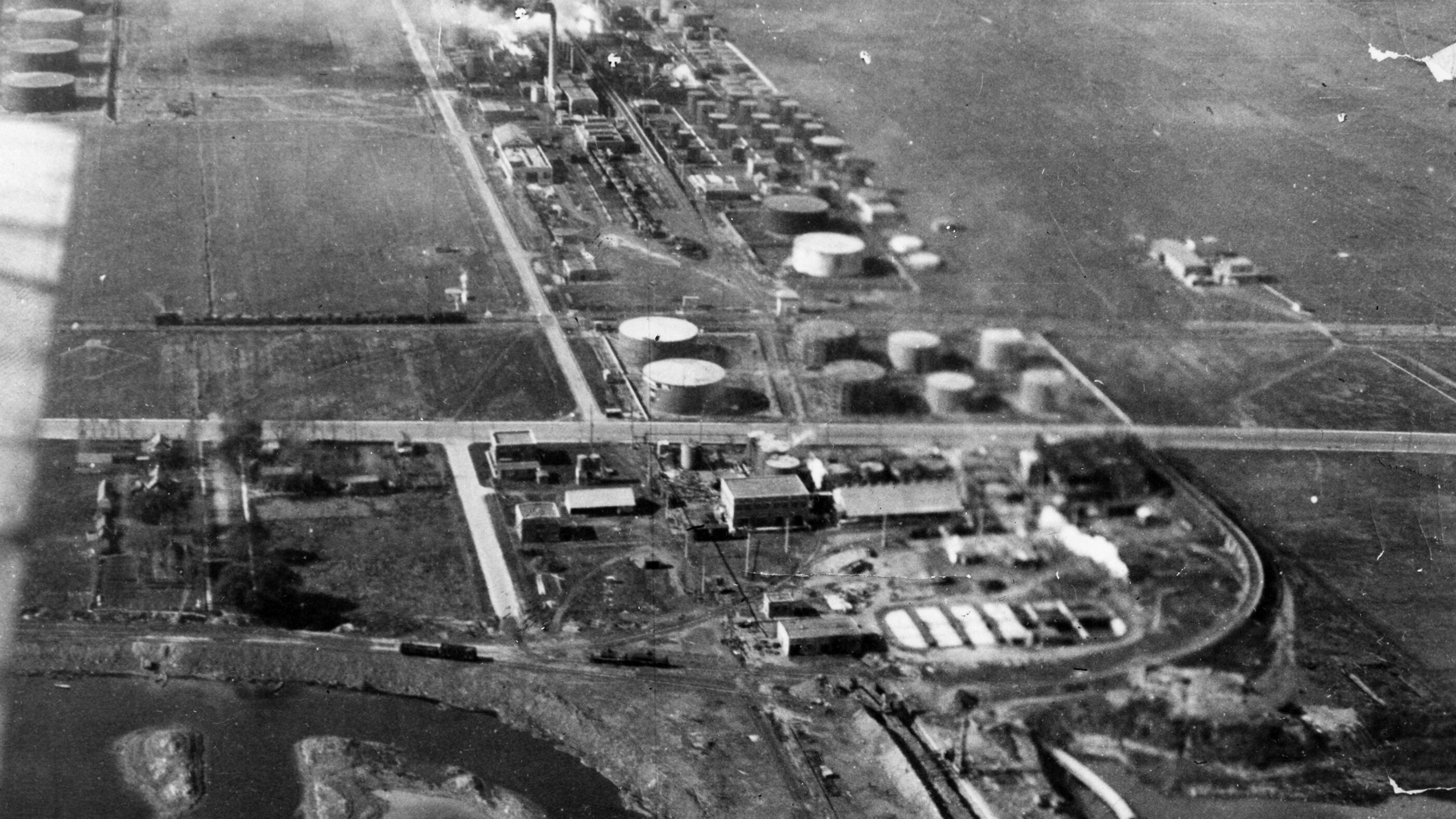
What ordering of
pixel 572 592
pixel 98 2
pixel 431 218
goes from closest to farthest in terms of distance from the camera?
pixel 572 592 → pixel 431 218 → pixel 98 2

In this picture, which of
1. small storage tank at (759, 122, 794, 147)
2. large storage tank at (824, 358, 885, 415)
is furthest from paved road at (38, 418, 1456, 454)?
small storage tank at (759, 122, 794, 147)

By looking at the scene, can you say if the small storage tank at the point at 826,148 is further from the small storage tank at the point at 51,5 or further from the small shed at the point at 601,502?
the small storage tank at the point at 51,5

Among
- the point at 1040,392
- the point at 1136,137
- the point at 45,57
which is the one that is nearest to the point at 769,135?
the point at 1136,137

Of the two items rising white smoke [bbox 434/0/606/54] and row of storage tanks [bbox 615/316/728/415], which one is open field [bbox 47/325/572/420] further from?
rising white smoke [bbox 434/0/606/54]

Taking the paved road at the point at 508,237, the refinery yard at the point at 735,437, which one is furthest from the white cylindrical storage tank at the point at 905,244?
the paved road at the point at 508,237

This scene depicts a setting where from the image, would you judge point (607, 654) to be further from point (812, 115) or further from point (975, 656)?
point (812, 115)

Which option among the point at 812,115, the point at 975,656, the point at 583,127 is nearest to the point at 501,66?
the point at 583,127
